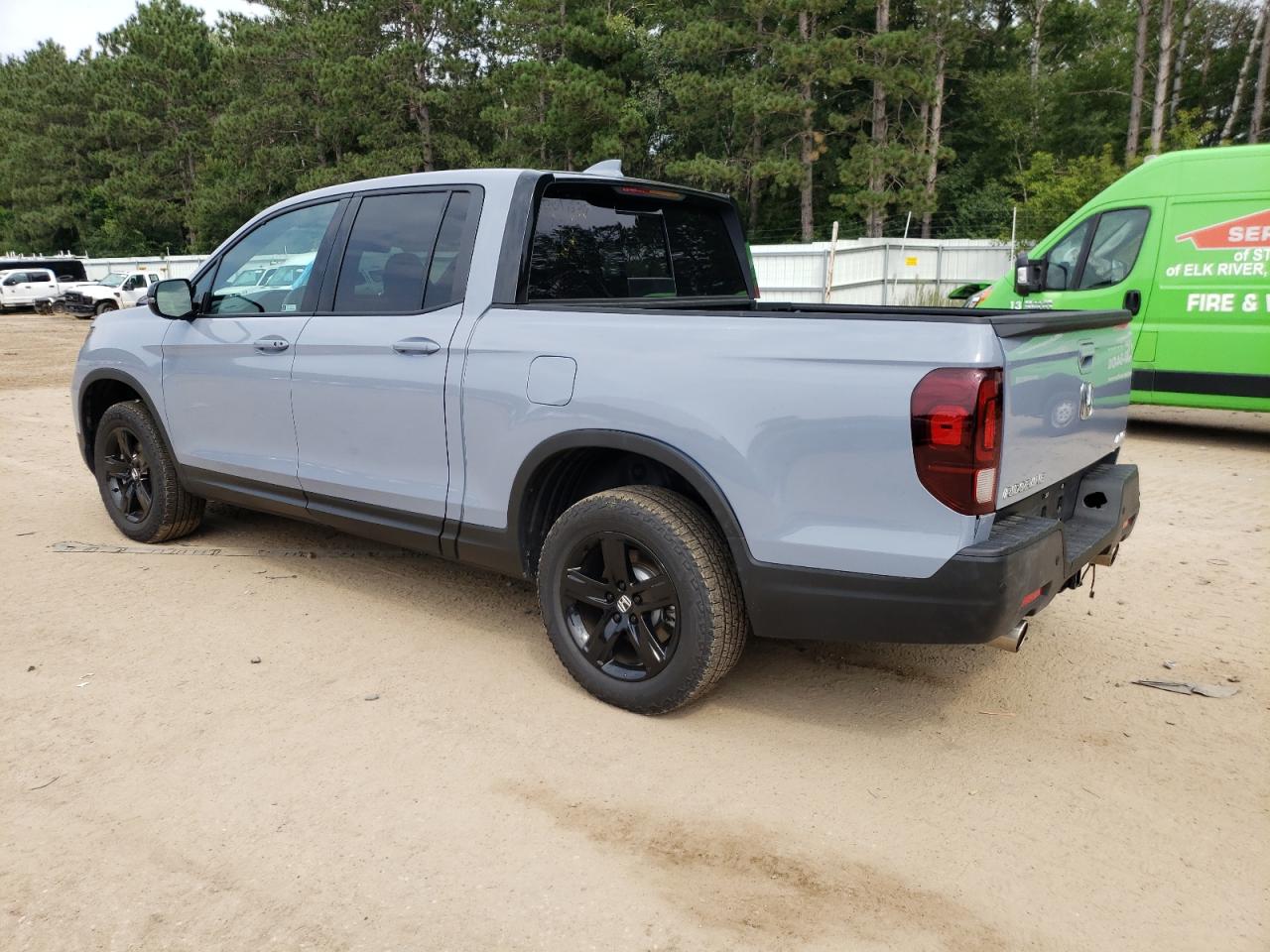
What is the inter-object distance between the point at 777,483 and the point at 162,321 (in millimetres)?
3877

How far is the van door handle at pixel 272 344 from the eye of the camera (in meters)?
4.53

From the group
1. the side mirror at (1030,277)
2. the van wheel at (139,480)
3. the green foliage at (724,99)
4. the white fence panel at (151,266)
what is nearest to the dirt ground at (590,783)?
the van wheel at (139,480)

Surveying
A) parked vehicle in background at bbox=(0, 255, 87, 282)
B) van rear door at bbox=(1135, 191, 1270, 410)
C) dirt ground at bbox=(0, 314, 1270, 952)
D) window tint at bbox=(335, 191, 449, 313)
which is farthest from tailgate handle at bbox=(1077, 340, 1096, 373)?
parked vehicle in background at bbox=(0, 255, 87, 282)

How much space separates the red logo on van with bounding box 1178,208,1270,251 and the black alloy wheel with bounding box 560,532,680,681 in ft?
23.1

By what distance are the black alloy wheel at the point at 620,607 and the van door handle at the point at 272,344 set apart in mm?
1900

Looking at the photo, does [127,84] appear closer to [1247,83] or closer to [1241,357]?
[1247,83]

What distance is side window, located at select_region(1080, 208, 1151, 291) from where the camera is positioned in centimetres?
864

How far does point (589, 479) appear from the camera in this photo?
12.7ft

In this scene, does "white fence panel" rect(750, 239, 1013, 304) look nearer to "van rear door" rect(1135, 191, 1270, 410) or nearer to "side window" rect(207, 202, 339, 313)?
"van rear door" rect(1135, 191, 1270, 410)

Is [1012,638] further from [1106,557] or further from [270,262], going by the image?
[270,262]

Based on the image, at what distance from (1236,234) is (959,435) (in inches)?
273

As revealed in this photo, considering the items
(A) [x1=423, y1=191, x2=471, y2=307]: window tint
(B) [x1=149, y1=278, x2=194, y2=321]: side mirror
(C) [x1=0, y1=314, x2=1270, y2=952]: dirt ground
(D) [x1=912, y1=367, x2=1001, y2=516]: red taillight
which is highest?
(A) [x1=423, y1=191, x2=471, y2=307]: window tint

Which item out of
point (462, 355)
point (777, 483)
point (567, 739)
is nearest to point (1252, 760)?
point (777, 483)

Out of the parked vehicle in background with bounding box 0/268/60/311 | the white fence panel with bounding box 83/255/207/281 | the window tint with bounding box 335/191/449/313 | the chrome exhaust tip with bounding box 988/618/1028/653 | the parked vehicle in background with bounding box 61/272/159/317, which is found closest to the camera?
the chrome exhaust tip with bounding box 988/618/1028/653
